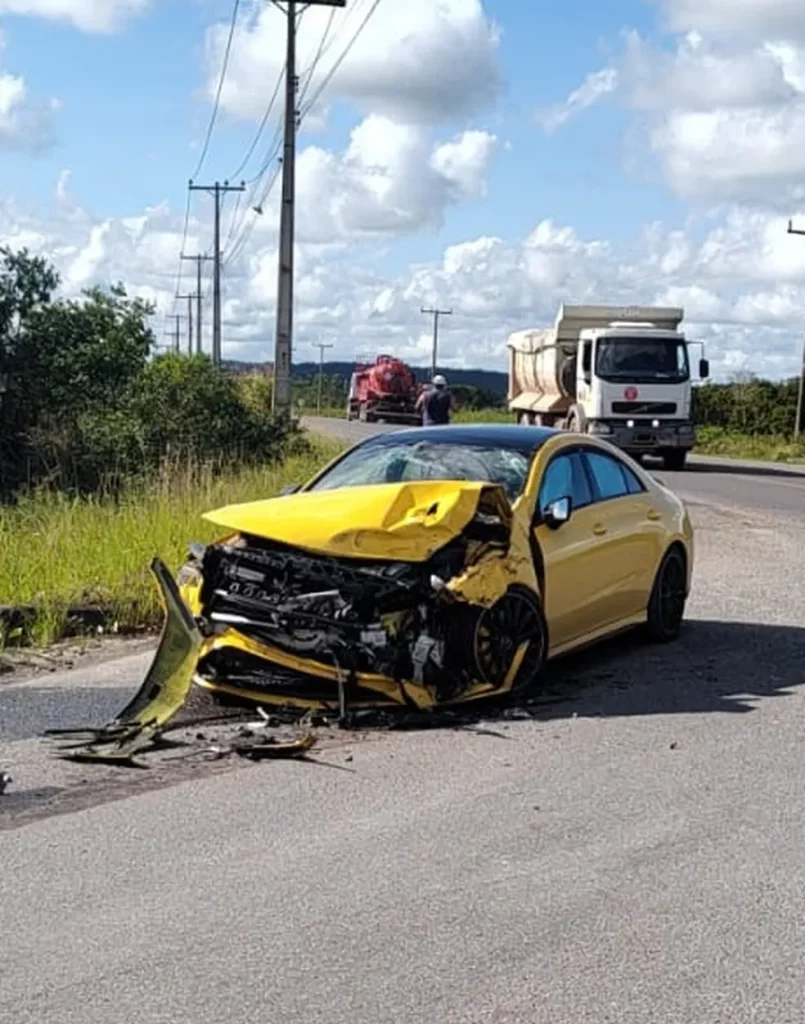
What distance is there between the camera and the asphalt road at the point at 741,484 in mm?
23219

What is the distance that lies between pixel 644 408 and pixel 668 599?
20.1 m

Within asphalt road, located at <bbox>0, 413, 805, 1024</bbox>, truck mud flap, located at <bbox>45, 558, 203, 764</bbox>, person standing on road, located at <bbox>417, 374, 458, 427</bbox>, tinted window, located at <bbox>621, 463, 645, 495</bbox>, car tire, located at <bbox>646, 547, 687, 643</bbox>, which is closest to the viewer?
asphalt road, located at <bbox>0, 413, 805, 1024</bbox>

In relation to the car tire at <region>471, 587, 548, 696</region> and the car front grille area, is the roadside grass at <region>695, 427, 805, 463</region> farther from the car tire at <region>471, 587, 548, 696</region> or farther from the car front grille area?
the car front grille area

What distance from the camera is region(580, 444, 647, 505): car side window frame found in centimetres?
977

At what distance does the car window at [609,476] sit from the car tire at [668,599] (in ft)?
1.96

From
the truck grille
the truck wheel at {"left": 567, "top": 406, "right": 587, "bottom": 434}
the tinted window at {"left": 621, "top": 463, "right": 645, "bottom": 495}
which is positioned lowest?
the truck wheel at {"left": 567, "top": 406, "right": 587, "bottom": 434}

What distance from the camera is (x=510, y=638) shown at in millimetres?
8164

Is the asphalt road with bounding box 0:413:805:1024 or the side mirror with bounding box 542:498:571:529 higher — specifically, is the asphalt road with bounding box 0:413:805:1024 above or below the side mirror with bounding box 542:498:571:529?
below

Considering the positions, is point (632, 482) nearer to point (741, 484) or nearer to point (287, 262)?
point (287, 262)

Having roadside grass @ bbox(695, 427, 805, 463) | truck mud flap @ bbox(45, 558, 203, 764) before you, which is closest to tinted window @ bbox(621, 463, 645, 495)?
truck mud flap @ bbox(45, 558, 203, 764)

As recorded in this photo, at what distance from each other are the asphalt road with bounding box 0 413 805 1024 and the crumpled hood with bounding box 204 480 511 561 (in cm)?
98

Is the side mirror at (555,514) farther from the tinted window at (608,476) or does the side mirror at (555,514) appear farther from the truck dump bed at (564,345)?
the truck dump bed at (564,345)

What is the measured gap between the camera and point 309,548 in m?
7.75

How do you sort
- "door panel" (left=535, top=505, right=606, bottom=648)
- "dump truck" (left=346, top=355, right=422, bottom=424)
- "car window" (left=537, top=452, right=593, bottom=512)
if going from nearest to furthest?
"door panel" (left=535, top=505, right=606, bottom=648)
"car window" (left=537, top=452, right=593, bottom=512)
"dump truck" (left=346, top=355, right=422, bottom=424)
